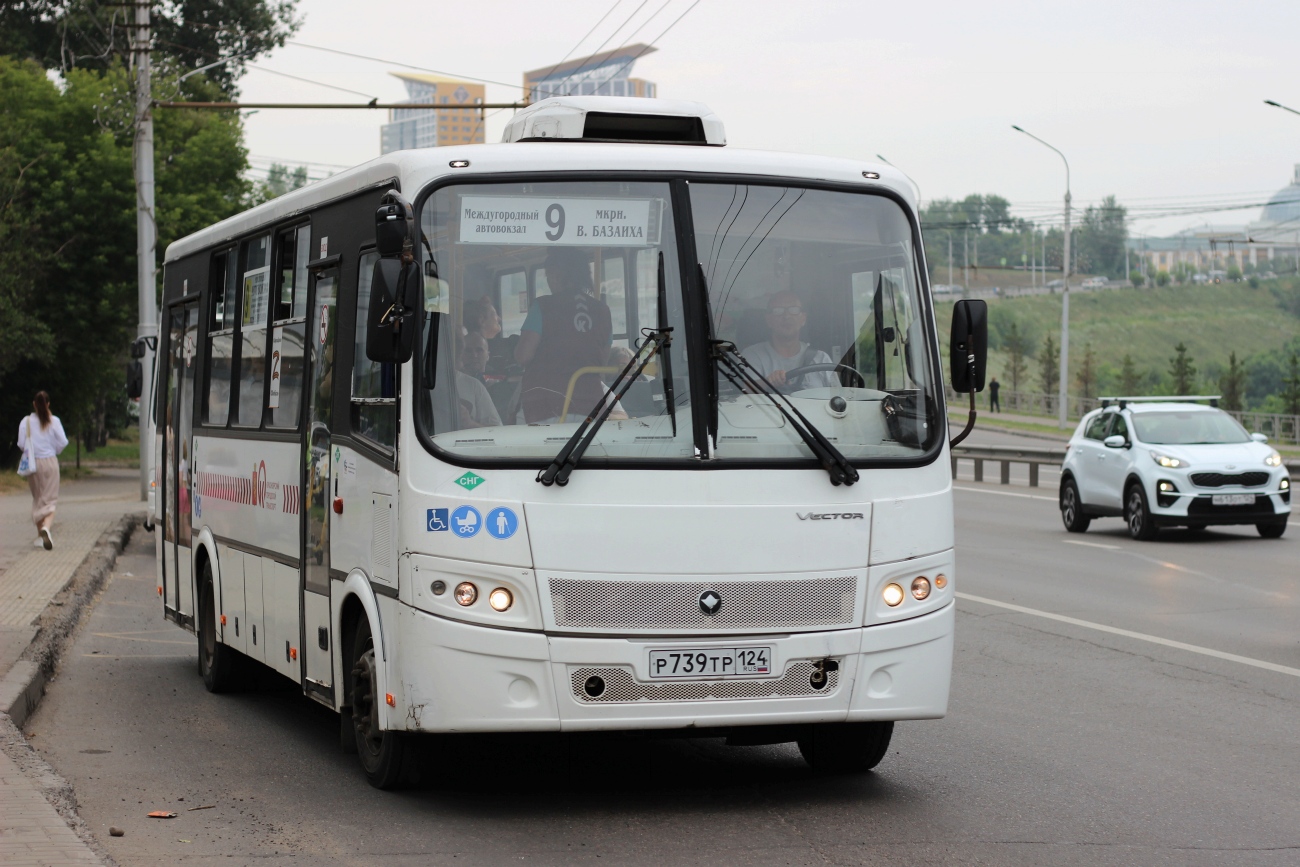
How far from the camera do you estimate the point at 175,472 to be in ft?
37.9

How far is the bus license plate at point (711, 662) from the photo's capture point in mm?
6523

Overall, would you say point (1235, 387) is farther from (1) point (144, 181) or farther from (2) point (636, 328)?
(2) point (636, 328)

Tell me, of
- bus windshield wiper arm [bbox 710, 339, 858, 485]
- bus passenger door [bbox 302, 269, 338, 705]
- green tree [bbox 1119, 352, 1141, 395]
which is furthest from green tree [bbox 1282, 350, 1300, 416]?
bus windshield wiper arm [bbox 710, 339, 858, 485]

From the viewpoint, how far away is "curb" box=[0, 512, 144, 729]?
31.0 feet

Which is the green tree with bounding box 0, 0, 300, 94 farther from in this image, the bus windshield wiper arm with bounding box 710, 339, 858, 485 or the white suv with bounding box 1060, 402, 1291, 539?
the bus windshield wiper arm with bounding box 710, 339, 858, 485

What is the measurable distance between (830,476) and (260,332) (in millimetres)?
3851

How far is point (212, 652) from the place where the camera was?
34.7 ft

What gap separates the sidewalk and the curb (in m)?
0.02

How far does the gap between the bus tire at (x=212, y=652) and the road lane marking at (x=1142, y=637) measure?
20.5ft

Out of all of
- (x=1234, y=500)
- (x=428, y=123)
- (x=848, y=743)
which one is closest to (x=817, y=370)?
(x=848, y=743)

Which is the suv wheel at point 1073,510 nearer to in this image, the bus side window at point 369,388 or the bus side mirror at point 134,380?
the bus side mirror at point 134,380

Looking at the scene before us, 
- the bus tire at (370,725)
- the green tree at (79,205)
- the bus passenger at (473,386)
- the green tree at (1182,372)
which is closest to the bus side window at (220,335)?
the bus tire at (370,725)

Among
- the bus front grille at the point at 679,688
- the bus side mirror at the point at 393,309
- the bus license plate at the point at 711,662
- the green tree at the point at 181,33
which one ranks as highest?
the green tree at the point at 181,33

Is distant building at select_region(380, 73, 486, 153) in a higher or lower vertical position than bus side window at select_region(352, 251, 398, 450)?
higher
